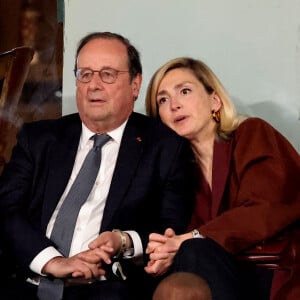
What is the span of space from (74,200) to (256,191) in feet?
1.40

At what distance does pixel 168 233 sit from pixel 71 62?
2.93 feet

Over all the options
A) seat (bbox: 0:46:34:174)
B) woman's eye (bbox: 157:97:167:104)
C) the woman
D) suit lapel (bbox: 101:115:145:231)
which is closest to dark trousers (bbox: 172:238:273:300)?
the woman

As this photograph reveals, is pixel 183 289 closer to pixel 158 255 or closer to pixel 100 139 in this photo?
pixel 158 255

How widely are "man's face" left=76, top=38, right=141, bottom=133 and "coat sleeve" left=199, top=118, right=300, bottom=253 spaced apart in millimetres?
300

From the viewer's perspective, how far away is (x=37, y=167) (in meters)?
1.60

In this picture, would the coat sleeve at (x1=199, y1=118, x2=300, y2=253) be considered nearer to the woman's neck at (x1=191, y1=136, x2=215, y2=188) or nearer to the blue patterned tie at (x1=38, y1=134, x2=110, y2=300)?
the woman's neck at (x1=191, y1=136, x2=215, y2=188)

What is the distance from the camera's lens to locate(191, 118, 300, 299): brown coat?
4.87 ft

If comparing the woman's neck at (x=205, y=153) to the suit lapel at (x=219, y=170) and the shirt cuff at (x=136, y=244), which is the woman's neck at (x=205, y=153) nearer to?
the suit lapel at (x=219, y=170)

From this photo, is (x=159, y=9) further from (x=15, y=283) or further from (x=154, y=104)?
(x=15, y=283)

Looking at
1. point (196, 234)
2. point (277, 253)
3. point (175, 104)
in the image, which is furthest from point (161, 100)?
point (277, 253)

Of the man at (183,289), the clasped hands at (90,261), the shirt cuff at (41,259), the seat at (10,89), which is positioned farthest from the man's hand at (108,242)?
the seat at (10,89)

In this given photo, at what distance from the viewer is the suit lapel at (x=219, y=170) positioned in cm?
161

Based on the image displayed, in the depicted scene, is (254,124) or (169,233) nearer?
(169,233)

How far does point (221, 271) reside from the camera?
4.36ft
